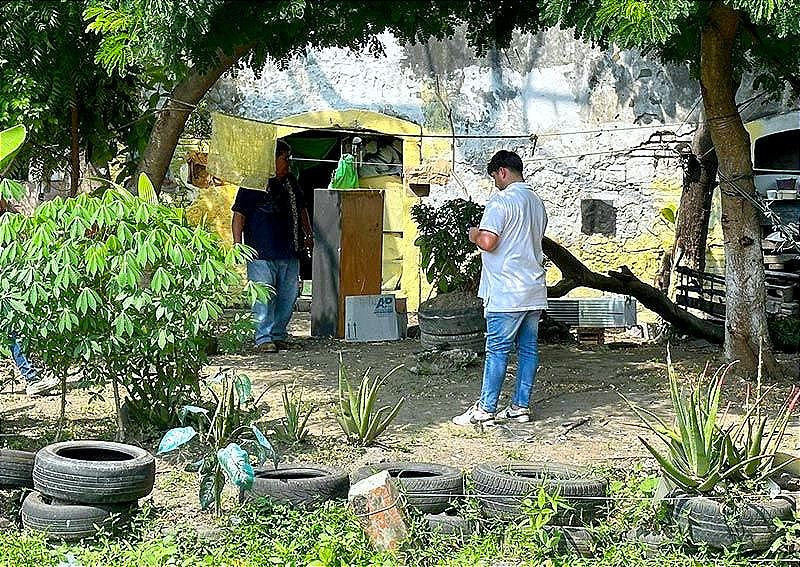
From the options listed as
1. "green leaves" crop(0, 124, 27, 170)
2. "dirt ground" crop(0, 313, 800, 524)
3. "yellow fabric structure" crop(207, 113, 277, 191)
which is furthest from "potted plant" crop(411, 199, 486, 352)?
"green leaves" crop(0, 124, 27, 170)

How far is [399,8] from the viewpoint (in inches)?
313

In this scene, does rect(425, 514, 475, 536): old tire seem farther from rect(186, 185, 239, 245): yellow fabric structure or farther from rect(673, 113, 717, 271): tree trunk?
rect(186, 185, 239, 245): yellow fabric structure

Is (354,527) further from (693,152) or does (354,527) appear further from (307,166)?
(307,166)

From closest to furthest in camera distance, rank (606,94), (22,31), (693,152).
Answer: (22,31) < (693,152) < (606,94)

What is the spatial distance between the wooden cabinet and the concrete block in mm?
7139

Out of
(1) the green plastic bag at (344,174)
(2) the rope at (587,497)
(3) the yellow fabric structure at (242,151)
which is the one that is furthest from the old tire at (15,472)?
(1) the green plastic bag at (344,174)

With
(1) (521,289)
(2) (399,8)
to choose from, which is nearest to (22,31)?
(2) (399,8)

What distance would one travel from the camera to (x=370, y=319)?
36.7 ft

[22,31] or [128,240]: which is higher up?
[22,31]

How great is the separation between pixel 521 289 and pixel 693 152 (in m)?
5.31

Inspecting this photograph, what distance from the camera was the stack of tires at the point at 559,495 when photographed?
4543 millimetres

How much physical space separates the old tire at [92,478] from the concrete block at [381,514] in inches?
38.3

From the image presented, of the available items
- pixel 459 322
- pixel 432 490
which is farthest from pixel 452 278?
pixel 432 490

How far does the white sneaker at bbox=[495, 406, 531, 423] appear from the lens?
7.12 meters
